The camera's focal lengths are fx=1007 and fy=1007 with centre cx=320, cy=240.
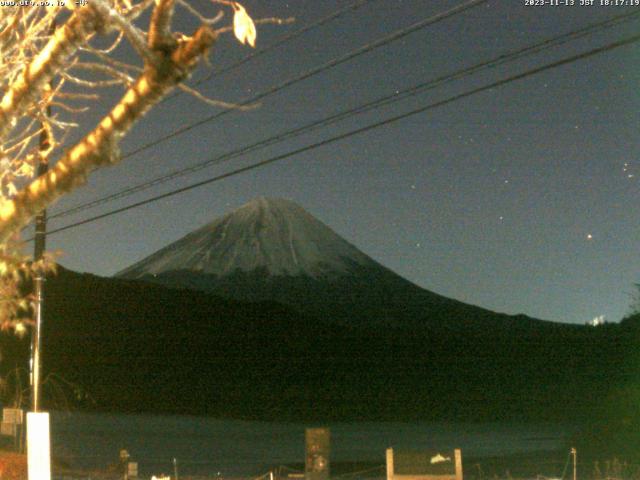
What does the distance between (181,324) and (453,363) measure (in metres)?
41.2

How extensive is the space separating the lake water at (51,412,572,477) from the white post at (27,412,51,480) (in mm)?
17992

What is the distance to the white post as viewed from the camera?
1267cm

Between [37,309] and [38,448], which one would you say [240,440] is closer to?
[37,309]

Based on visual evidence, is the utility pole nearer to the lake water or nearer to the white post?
the white post

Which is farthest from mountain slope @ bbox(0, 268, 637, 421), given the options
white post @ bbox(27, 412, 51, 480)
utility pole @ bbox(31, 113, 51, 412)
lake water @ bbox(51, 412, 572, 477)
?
white post @ bbox(27, 412, 51, 480)

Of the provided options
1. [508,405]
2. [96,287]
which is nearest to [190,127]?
[508,405]

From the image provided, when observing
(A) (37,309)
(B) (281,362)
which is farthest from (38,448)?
(B) (281,362)

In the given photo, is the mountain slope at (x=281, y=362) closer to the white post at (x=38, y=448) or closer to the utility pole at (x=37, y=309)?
the utility pole at (x=37, y=309)

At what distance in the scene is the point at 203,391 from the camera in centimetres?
12000

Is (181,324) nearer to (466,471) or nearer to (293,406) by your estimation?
(293,406)

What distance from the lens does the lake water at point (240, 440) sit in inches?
Result: 1587

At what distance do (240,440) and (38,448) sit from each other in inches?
2016

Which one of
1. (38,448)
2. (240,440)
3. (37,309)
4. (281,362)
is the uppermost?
(281,362)

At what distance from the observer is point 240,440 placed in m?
63.1
